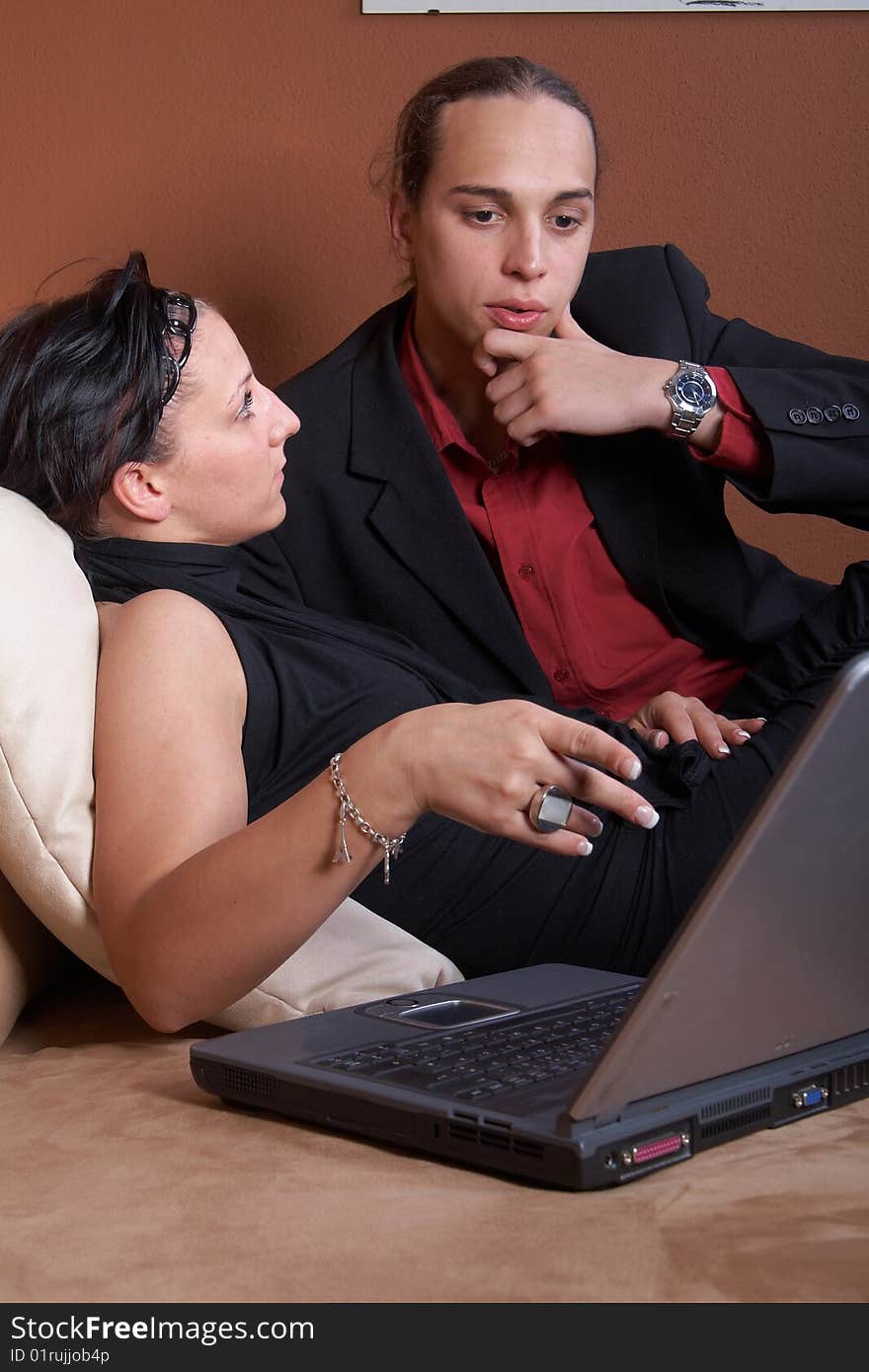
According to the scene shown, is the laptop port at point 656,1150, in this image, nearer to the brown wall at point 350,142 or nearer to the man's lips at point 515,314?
the man's lips at point 515,314

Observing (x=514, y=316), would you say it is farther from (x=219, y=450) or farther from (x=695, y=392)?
(x=219, y=450)

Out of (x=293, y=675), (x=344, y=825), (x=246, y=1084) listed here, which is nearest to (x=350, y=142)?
(x=293, y=675)

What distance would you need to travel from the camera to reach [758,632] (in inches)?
78.4

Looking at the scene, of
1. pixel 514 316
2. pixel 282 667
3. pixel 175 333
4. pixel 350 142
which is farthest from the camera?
pixel 350 142

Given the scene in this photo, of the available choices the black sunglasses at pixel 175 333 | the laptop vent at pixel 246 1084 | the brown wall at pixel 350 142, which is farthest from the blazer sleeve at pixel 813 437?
the laptop vent at pixel 246 1084

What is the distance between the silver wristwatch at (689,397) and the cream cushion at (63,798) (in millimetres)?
811

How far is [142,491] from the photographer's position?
1506 millimetres

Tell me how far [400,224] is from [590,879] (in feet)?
3.59

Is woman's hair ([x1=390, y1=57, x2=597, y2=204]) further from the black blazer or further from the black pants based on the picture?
the black pants

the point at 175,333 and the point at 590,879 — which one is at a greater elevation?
the point at 175,333

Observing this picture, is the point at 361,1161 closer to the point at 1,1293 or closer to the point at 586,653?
the point at 1,1293

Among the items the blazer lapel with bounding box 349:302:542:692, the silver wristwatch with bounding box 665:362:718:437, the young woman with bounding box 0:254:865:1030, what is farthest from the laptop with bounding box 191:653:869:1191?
the silver wristwatch with bounding box 665:362:718:437

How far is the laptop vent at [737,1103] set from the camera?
95cm
